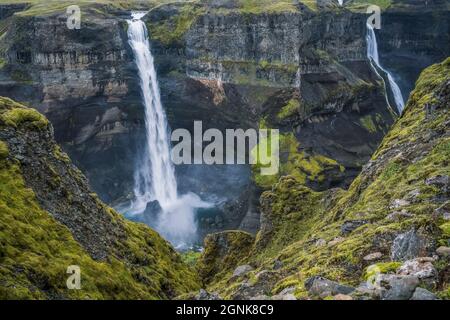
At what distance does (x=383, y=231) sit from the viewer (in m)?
17.8

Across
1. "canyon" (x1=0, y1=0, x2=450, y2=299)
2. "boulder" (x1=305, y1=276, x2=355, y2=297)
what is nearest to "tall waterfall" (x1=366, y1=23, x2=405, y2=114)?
"canyon" (x1=0, y1=0, x2=450, y2=299)

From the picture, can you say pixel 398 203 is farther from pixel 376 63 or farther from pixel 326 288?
pixel 376 63

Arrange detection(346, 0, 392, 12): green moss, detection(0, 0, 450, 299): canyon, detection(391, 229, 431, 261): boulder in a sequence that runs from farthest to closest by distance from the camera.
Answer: detection(346, 0, 392, 12): green moss
detection(0, 0, 450, 299): canyon
detection(391, 229, 431, 261): boulder

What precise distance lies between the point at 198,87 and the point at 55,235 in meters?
59.0

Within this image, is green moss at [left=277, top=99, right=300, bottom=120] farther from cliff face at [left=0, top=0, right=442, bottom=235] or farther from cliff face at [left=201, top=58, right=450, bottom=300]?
cliff face at [left=201, top=58, right=450, bottom=300]

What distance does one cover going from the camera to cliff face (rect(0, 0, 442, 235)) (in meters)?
71.8

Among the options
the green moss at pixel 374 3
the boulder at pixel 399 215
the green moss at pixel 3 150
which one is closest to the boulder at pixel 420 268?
the boulder at pixel 399 215

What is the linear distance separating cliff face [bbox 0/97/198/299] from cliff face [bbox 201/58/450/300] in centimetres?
398

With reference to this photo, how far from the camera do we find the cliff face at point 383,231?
13.8 meters

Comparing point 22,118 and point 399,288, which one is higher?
point 22,118

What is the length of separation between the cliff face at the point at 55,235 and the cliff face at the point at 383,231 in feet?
13.0

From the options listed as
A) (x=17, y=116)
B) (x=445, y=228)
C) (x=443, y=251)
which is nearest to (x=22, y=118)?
(x=17, y=116)

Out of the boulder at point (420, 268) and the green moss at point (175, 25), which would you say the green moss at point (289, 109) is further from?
the boulder at point (420, 268)
